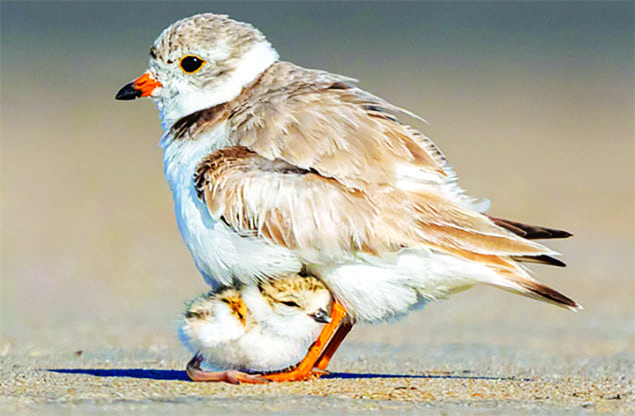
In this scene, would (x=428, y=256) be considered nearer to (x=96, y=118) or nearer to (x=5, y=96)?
(x=96, y=118)

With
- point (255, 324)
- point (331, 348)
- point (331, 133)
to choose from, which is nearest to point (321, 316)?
point (255, 324)

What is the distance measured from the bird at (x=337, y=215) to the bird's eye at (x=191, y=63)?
0.34 meters

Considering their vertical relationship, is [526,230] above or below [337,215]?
below

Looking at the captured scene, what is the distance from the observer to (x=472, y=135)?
46.0 feet

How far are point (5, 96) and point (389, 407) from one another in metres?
13.6

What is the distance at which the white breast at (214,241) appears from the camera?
4.30 metres

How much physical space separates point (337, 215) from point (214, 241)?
0.55m

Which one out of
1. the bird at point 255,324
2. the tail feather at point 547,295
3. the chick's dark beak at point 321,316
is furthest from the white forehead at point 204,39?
the tail feather at point 547,295

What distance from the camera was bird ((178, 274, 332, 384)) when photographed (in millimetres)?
4297

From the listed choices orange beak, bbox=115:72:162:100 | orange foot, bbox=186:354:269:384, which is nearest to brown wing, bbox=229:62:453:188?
orange beak, bbox=115:72:162:100

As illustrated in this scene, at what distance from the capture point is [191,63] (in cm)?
484

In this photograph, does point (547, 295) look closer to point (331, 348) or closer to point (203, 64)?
point (331, 348)

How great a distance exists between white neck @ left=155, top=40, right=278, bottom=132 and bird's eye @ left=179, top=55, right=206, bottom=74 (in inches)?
3.4

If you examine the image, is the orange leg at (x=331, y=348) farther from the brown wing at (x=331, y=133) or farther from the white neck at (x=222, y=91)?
the white neck at (x=222, y=91)
